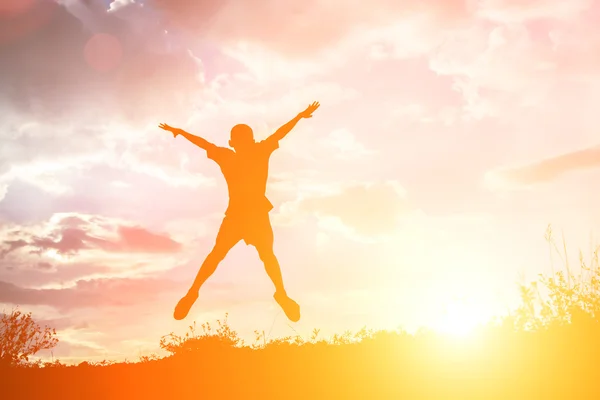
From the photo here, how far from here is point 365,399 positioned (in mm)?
6910

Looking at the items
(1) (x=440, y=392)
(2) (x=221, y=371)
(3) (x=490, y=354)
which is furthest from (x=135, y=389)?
(3) (x=490, y=354)

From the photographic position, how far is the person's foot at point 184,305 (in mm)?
10031

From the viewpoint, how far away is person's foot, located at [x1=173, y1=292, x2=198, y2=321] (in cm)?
1003

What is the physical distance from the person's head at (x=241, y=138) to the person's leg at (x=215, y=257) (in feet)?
4.47

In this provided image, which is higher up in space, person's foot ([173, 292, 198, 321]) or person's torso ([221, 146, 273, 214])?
person's torso ([221, 146, 273, 214])

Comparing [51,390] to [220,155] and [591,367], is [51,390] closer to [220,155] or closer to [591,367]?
[220,155]

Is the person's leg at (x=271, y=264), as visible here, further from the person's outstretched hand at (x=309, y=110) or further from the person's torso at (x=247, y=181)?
the person's outstretched hand at (x=309, y=110)

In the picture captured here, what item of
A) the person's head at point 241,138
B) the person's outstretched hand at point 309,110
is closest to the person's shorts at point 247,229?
the person's head at point 241,138

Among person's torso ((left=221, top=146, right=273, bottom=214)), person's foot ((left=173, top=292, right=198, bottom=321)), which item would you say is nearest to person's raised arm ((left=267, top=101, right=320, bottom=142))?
person's torso ((left=221, top=146, right=273, bottom=214))

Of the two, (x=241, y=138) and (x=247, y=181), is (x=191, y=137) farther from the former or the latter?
(x=247, y=181)

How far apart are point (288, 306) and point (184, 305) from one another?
6.15 feet

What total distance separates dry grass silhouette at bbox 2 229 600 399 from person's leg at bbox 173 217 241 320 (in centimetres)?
113

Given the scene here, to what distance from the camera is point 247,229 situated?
33.3ft

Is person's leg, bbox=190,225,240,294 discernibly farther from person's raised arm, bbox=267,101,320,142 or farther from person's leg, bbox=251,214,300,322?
person's raised arm, bbox=267,101,320,142
